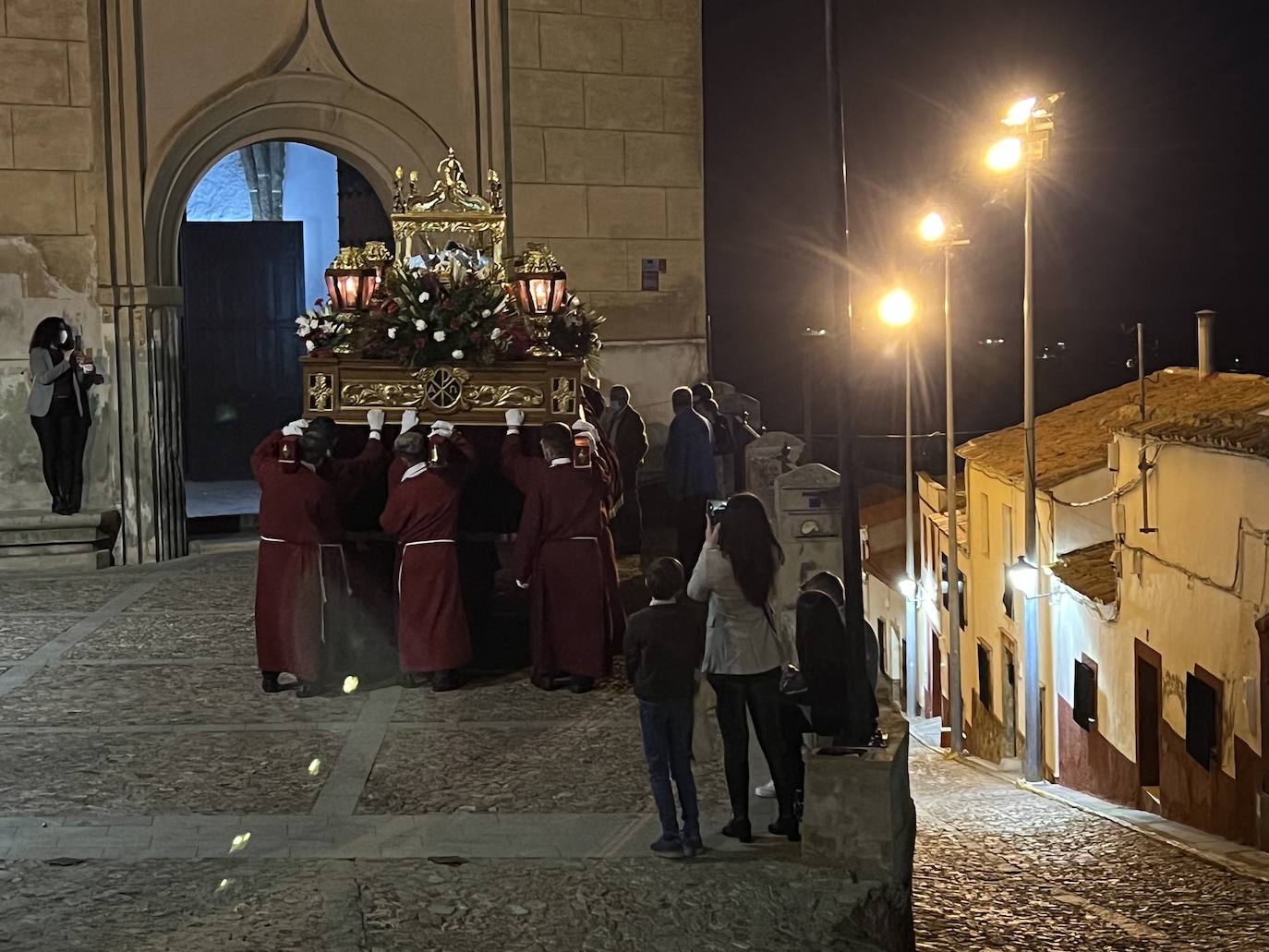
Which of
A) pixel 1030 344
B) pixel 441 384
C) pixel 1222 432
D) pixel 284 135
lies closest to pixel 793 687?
pixel 441 384

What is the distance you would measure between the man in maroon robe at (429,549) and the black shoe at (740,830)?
2.96 m

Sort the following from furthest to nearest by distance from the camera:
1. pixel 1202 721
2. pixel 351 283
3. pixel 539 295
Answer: pixel 1202 721
pixel 539 295
pixel 351 283

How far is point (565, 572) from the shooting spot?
375 inches

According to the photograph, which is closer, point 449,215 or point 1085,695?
point 449,215

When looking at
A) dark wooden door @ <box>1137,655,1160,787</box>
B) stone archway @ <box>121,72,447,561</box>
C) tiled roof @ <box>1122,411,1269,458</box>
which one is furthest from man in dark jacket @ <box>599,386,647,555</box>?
dark wooden door @ <box>1137,655,1160,787</box>

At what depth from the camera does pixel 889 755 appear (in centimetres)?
664

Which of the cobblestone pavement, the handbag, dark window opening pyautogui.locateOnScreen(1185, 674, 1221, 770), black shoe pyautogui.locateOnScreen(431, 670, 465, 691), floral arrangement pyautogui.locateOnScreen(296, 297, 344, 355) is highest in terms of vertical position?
floral arrangement pyautogui.locateOnScreen(296, 297, 344, 355)

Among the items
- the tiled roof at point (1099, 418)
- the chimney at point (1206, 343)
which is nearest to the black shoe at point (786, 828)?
the tiled roof at point (1099, 418)

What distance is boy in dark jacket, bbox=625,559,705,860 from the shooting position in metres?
6.68

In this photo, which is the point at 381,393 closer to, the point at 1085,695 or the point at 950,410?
the point at 1085,695

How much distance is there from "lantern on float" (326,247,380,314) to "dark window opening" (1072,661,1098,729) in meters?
11.3

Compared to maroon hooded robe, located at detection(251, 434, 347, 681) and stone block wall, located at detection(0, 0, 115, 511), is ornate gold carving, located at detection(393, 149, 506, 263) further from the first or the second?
stone block wall, located at detection(0, 0, 115, 511)

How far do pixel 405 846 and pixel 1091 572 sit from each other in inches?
562

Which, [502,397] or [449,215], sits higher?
[449,215]
